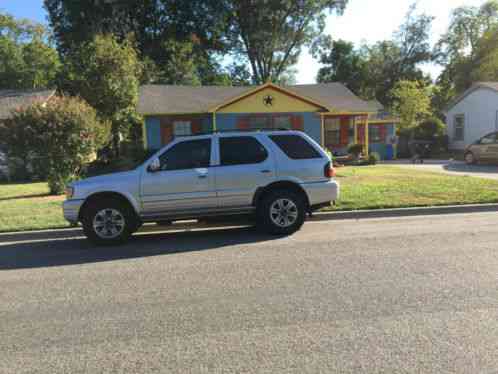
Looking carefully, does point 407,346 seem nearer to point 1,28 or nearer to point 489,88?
point 489,88

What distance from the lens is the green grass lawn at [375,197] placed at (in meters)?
9.10

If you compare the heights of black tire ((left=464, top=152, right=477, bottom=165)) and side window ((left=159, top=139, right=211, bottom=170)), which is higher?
side window ((left=159, top=139, right=211, bottom=170))

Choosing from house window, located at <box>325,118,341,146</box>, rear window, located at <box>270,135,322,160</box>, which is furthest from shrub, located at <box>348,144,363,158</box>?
rear window, located at <box>270,135,322,160</box>

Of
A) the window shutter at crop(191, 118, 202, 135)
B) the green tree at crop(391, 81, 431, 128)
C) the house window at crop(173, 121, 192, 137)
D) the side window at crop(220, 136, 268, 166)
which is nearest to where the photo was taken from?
the side window at crop(220, 136, 268, 166)

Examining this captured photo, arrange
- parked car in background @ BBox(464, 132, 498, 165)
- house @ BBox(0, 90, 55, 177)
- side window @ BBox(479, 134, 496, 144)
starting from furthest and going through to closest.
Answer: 1. house @ BBox(0, 90, 55, 177)
2. side window @ BBox(479, 134, 496, 144)
3. parked car in background @ BBox(464, 132, 498, 165)

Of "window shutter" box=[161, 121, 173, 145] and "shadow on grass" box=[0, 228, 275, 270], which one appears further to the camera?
"window shutter" box=[161, 121, 173, 145]

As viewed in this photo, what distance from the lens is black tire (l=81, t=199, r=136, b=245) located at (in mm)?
7082

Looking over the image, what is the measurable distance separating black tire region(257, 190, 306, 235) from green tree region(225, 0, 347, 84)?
35773 mm

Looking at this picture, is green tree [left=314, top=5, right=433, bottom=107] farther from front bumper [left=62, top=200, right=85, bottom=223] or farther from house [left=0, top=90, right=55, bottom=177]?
front bumper [left=62, top=200, right=85, bottom=223]

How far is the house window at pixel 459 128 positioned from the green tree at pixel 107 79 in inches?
858

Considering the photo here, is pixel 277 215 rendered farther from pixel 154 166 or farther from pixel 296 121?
pixel 296 121

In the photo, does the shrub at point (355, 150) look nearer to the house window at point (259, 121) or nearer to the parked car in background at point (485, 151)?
the house window at point (259, 121)

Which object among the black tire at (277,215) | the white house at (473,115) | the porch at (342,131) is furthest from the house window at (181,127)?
the white house at (473,115)

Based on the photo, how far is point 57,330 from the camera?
389 cm
